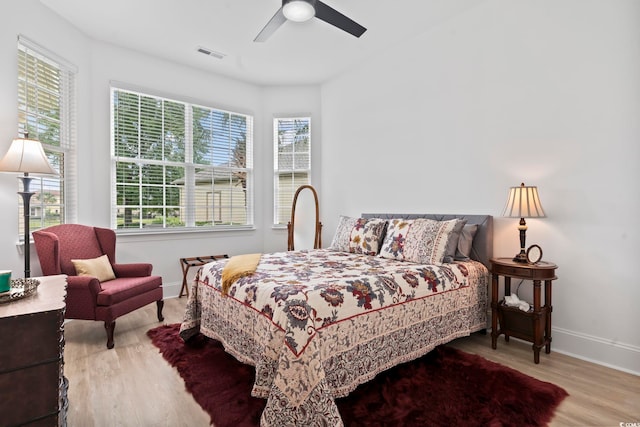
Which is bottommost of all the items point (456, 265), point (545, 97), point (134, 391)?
point (134, 391)

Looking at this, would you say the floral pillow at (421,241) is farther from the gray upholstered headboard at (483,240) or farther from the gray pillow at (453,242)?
the gray upholstered headboard at (483,240)

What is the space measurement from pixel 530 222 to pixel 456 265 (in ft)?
2.58

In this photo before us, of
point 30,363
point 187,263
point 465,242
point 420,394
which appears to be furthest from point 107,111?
point 420,394

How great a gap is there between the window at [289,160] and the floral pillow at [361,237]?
1.72m

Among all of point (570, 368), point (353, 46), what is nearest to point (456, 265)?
point (570, 368)

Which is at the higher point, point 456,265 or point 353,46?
point 353,46

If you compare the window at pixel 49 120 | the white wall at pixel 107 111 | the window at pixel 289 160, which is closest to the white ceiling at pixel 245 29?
the white wall at pixel 107 111

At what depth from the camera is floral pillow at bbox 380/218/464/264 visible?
2.89m

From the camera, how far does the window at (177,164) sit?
4.17m

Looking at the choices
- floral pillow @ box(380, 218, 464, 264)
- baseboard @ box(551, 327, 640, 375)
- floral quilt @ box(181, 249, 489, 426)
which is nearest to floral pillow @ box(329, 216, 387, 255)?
floral pillow @ box(380, 218, 464, 264)

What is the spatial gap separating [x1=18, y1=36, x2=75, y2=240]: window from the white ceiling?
1.82 feet

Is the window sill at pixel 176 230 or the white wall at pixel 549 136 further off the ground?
the white wall at pixel 549 136

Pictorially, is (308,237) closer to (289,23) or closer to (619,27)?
(289,23)

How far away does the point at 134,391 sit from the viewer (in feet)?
6.94
